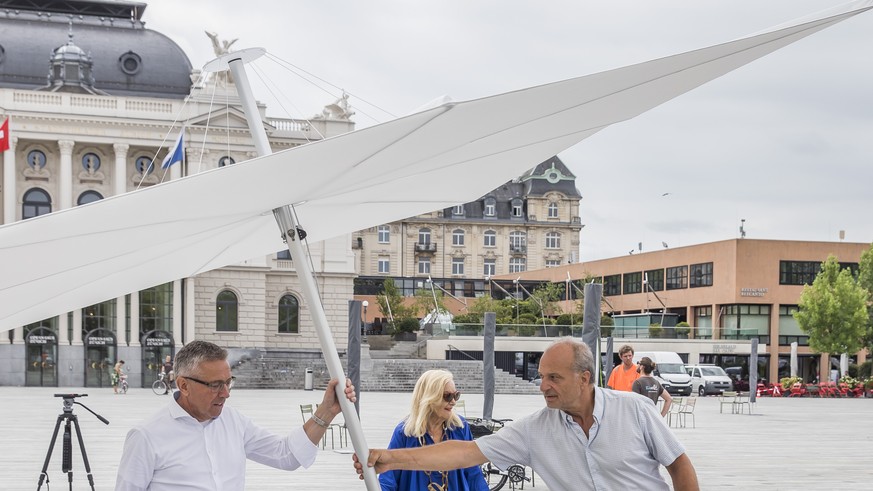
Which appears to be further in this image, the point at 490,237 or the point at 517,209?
the point at 517,209

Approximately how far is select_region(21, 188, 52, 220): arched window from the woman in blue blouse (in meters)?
56.0

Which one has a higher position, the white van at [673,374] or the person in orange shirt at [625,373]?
the person in orange shirt at [625,373]

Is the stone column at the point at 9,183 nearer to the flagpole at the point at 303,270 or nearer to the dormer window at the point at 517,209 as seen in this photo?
the flagpole at the point at 303,270

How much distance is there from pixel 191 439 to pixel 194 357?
326 millimetres

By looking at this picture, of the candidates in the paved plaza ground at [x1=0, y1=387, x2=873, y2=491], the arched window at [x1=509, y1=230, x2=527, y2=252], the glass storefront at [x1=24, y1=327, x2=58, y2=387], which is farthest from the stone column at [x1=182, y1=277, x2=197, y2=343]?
the arched window at [x1=509, y1=230, x2=527, y2=252]

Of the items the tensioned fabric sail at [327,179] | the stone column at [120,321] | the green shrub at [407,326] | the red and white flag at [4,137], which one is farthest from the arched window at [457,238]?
the tensioned fabric sail at [327,179]

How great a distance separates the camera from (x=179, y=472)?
166 inches

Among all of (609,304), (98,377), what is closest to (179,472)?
(98,377)

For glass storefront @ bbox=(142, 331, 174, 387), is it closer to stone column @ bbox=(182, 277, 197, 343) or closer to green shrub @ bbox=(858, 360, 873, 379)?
stone column @ bbox=(182, 277, 197, 343)

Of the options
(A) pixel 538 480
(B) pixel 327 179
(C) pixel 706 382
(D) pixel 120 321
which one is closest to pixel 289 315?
(D) pixel 120 321

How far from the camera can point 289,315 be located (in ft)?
206

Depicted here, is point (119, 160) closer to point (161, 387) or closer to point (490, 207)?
point (161, 387)

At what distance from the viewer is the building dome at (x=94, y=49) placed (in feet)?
196

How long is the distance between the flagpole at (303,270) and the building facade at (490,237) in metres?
93.4
